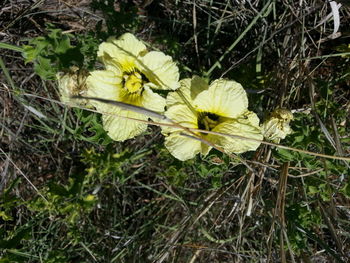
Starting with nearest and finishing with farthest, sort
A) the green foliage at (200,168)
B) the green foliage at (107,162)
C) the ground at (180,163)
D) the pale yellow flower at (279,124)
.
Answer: the pale yellow flower at (279,124) < the green foliage at (200,168) < the ground at (180,163) < the green foliage at (107,162)

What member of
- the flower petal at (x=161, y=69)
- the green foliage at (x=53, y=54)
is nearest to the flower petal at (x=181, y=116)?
the flower petal at (x=161, y=69)

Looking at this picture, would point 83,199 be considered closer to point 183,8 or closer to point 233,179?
point 233,179

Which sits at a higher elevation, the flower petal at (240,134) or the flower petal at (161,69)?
the flower petal at (161,69)

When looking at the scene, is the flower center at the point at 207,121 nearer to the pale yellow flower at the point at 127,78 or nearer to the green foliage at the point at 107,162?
the pale yellow flower at the point at 127,78

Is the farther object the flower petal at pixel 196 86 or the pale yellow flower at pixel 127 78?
the flower petal at pixel 196 86

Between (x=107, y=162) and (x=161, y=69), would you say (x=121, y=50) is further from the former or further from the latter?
(x=107, y=162)

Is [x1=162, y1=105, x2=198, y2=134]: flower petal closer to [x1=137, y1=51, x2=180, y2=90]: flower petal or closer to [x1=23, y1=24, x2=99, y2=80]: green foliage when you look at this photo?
[x1=137, y1=51, x2=180, y2=90]: flower petal
